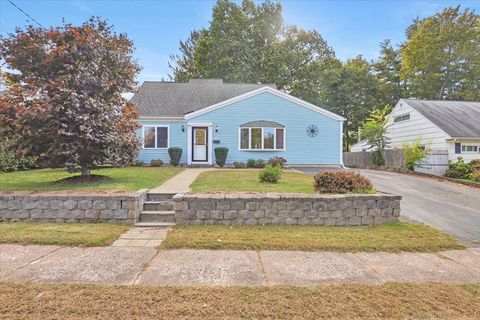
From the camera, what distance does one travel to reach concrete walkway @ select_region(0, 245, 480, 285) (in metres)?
3.68

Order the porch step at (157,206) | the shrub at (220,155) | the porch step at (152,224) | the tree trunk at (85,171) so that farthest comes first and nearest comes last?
the shrub at (220,155) < the tree trunk at (85,171) < the porch step at (157,206) < the porch step at (152,224)

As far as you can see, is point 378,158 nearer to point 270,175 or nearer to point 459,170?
point 459,170

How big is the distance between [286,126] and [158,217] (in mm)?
11600

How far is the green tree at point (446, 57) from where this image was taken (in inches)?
1131

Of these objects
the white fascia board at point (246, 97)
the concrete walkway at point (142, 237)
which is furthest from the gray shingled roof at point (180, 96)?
the concrete walkway at point (142, 237)

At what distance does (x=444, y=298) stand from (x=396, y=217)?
3517 millimetres

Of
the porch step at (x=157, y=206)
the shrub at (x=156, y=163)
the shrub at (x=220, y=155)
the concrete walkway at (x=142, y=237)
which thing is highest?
the shrub at (x=220, y=155)

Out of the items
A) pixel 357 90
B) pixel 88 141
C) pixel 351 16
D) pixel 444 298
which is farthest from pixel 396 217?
pixel 357 90

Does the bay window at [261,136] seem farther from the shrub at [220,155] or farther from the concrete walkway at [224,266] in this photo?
the concrete walkway at [224,266]

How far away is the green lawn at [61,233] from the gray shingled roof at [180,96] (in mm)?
11288

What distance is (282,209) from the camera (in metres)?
6.24

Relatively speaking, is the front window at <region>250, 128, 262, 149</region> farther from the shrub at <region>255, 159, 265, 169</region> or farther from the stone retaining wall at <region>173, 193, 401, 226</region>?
the stone retaining wall at <region>173, 193, 401, 226</region>

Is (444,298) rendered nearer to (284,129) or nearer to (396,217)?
(396,217)

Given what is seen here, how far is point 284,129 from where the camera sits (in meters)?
16.5
